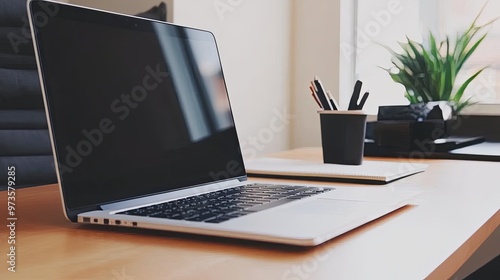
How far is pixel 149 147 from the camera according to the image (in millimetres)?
777

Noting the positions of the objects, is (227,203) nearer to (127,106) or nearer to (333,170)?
(127,106)

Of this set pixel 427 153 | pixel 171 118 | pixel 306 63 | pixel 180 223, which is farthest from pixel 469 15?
pixel 180 223

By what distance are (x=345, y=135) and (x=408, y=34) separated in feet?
4.12

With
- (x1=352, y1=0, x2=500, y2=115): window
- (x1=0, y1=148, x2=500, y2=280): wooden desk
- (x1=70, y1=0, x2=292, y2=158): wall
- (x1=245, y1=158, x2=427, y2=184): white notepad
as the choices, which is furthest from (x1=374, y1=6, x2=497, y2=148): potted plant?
(x1=0, y1=148, x2=500, y2=280): wooden desk

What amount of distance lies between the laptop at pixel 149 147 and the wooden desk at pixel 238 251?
0.01 metres

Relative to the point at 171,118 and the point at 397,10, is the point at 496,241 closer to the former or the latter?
the point at 397,10

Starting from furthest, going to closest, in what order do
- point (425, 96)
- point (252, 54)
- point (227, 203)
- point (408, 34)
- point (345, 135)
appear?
1. point (408, 34)
2. point (252, 54)
3. point (425, 96)
4. point (345, 135)
5. point (227, 203)

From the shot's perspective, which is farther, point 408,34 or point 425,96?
point 408,34

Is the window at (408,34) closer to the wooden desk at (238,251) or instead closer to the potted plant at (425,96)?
the potted plant at (425,96)

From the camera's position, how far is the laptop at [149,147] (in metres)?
0.63

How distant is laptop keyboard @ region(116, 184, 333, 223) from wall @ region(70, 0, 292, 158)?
1057 mm

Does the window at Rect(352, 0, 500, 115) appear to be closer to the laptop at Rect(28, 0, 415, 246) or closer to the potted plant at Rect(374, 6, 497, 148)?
the potted plant at Rect(374, 6, 497, 148)

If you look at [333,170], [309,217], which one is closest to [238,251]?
[309,217]

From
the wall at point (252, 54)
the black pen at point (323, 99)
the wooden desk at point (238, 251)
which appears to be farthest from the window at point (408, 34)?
the wooden desk at point (238, 251)
